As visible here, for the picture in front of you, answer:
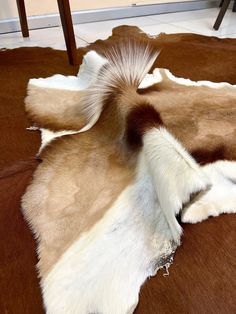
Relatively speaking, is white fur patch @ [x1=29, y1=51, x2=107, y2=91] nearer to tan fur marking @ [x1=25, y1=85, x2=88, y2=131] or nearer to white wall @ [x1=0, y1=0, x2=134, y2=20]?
tan fur marking @ [x1=25, y1=85, x2=88, y2=131]

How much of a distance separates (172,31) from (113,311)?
1.66 meters

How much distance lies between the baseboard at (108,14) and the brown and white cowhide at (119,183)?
1153 millimetres

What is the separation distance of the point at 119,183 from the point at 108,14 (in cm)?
171

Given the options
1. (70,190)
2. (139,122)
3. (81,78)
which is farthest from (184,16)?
(70,190)

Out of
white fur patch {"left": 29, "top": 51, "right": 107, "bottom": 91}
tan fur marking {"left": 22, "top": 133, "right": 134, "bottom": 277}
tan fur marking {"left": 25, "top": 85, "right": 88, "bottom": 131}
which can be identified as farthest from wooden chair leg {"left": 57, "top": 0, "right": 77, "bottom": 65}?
tan fur marking {"left": 22, "top": 133, "right": 134, "bottom": 277}

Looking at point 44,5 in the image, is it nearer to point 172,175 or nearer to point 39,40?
point 39,40

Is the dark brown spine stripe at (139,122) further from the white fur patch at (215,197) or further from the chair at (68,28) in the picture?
the chair at (68,28)

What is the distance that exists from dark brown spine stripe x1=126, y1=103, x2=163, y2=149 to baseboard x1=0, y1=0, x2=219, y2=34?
55.9 inches

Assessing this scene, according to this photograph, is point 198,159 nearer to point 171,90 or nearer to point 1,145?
point 171,90

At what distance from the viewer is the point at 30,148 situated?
835 millimetres

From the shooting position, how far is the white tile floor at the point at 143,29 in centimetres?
169

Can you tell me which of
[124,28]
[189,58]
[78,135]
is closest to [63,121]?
[78,135]

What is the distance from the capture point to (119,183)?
678mm

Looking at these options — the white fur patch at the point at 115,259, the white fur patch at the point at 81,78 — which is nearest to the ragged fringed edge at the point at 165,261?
the white fur patch at the point at 115,259
